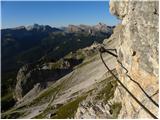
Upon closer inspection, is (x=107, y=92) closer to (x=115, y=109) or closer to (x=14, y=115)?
(x=115, y=109)

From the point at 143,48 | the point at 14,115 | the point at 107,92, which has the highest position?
the point at 143,48

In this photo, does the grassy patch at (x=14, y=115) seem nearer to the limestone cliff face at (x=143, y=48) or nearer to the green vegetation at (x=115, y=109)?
the green vegetation at (x=115, y=109)

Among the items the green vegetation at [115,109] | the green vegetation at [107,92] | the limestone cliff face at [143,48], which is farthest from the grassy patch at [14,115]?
the limestone cliff face at [143,48]

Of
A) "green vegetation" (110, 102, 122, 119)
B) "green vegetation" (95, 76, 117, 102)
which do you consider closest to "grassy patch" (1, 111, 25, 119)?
"green vegetation" (95, 76, 117, 102)

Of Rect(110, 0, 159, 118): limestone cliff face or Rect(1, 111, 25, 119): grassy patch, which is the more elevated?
Rect(110, 0, 159, 118): limestone cliff face

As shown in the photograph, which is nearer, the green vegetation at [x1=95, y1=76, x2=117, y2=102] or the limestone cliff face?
the limestone cliff face

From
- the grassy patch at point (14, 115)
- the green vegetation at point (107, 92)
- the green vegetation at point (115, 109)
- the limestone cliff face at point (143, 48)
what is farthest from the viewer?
the grassy patch at point (14, 115)

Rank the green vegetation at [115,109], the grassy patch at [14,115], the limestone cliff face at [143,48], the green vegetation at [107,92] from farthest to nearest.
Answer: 1. the grassy patch at [14,115]
2. the green vegetation at [107,92]
3. the green vegetation at [115,109]
4. the limestone cliff face at [143,48]

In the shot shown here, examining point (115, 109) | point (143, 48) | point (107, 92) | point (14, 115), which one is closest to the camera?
point (143, 48)

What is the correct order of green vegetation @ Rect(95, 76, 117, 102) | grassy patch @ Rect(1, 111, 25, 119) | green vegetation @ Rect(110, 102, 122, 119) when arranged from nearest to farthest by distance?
1. green vegetation @ Rect(110, 102, 122, 119)
2. green vegetation @ Rect(95, 76, 117, 102)
3. grassy patch @ Rect(1, 111, 25, 119)

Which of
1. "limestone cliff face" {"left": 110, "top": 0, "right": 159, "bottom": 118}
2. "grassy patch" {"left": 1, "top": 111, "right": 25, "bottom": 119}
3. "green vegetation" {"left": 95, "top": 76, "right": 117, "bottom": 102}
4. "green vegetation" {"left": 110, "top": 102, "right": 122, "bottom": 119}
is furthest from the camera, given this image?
"grassy patch" {"left": 1, "top": 111, "right": 25, "bottom": 119}

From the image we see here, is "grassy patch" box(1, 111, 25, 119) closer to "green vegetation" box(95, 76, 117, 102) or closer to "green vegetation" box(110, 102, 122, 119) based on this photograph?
"green vegetation" box(95, 76, 117, 102)

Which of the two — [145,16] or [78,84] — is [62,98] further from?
[145,16]

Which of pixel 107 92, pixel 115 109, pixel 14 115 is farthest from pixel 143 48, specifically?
pixel 14 115
